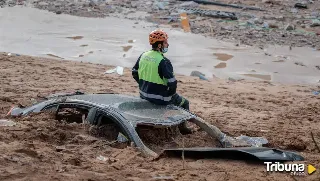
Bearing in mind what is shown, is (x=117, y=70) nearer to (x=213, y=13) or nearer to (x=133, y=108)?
(x=133, y=108)

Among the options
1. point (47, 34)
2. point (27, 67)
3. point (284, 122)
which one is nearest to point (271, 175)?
point (284, 122)

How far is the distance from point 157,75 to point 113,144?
1.38 m

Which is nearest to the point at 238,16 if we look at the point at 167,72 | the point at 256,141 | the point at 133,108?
the point at 256,141

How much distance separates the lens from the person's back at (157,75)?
7496mm

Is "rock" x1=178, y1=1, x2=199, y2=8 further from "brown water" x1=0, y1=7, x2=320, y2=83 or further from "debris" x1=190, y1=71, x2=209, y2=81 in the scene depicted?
"debris" x1=190, y1=71, x2=209, y2=81

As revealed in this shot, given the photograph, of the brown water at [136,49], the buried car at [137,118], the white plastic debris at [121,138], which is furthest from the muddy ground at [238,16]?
the white plastic debris at [121,138]

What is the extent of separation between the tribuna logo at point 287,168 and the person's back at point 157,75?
2.02 m

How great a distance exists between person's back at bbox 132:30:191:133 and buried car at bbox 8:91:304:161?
226 mm

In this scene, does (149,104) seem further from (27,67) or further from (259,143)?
(27,67)

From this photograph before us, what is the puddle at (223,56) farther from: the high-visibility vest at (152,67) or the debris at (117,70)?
the high-visibility vest at (152,67)

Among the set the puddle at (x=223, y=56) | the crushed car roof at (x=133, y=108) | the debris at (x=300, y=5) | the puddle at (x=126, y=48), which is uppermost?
the crushed car roof at (x=133, y=108)

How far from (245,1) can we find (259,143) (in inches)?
624

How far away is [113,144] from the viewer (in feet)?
21.7

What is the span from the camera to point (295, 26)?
1850 centimetres
